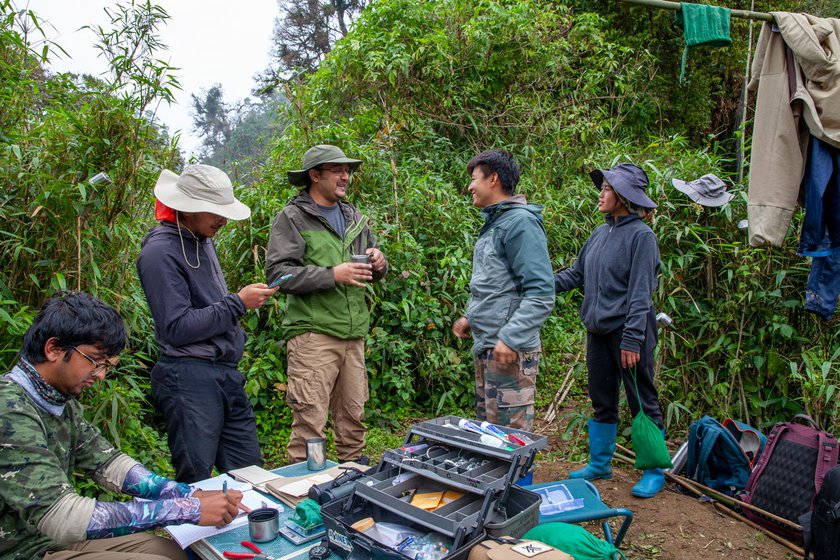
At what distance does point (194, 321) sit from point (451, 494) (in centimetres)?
129

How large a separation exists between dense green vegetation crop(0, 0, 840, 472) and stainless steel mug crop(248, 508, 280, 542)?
1454 millimetres

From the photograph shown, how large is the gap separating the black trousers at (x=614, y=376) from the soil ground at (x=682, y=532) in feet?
1.40

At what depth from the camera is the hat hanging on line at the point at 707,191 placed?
147 inches

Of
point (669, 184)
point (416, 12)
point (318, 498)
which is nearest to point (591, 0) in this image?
point (416, 12)

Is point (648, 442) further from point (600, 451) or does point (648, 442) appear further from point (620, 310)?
point (620, 310)

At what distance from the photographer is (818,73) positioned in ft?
8.81

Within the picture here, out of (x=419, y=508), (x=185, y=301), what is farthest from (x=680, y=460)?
(x=185, y=301)

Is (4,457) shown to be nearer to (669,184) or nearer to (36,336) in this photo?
(36,336)

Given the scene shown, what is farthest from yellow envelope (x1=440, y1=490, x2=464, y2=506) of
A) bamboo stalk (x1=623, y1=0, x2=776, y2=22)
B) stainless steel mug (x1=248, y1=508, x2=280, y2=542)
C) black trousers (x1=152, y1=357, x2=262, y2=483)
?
bamboo stalk (x1=623, y1=0, x2=776, y2=22)

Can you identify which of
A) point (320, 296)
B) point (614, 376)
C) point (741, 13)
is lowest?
point (614, 376)

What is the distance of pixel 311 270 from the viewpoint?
2904 mm

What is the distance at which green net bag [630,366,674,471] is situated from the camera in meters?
3.02

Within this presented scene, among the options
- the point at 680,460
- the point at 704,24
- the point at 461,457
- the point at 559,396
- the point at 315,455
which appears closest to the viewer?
the point at 461,457

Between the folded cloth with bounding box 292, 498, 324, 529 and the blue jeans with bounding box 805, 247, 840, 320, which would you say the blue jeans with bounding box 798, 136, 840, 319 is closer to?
the blue jeans with bounding box 805, 247, 840, 320
